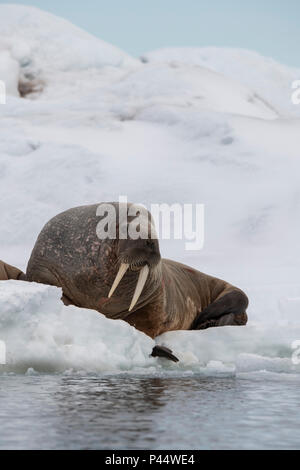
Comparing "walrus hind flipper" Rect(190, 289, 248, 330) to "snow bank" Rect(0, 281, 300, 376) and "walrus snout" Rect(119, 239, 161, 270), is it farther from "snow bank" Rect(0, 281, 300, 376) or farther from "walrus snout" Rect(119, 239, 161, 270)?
"walrus snout" Rect(119, 239, 161, 270)

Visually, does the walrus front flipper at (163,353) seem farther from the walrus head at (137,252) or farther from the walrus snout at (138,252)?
the walrus snout at (138,252)

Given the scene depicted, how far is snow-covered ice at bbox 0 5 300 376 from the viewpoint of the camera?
6121 mm

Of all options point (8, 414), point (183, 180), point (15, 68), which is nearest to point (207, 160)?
point (183, 180)

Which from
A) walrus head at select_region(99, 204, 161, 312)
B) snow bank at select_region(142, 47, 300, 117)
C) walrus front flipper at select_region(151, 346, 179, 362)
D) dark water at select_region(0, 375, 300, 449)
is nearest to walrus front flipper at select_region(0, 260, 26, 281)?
walrus head at select_region(99, 204, 161, 312)

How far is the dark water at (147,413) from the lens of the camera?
3741mm

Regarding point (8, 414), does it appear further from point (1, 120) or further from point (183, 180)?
point (1, 120)

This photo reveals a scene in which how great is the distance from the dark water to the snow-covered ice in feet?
1.74

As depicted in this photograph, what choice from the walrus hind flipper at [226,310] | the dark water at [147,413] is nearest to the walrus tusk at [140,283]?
the dark water at [147,413]

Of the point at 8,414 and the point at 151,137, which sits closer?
the point at 8,414

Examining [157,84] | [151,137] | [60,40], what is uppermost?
[60,40]

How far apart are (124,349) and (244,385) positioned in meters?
1.02

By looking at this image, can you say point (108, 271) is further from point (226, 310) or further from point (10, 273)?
point (226, 310)

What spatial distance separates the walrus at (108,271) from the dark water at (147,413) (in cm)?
112

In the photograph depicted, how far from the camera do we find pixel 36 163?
17000 mm
